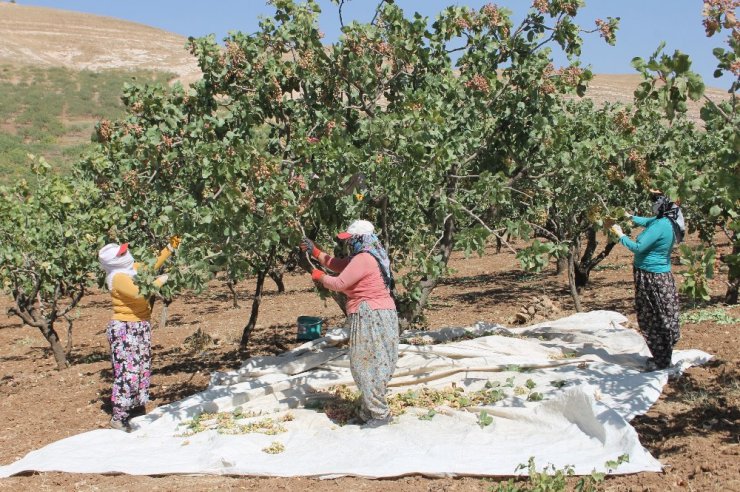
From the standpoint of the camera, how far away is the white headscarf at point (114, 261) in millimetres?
6203

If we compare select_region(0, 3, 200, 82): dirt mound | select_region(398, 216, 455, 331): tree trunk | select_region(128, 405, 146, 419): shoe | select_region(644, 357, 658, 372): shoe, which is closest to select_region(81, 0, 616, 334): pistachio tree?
select_region(398, 216, 455, 331): tree trunk

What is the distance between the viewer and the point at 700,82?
3.96m

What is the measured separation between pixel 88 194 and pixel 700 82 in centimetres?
687

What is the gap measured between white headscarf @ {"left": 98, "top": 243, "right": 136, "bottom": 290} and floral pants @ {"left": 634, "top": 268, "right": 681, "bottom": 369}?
4679 mm

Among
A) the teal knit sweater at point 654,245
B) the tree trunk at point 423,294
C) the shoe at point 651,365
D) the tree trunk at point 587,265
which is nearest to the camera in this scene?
the teal knit sweater at point 654,245

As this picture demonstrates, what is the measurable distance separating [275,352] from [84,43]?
241 feet

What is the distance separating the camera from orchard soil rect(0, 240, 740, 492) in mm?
4609

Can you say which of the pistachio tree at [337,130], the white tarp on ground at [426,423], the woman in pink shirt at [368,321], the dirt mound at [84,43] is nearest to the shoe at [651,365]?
the white tarp on ground at [426,423]

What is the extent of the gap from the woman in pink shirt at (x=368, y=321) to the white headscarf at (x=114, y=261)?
1.85 metres

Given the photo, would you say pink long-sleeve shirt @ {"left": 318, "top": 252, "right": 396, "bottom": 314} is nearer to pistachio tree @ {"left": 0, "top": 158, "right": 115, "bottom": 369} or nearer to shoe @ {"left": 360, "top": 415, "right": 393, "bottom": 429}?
shoe @ {"left": 360, "top": 415, "right": 393, "bottom": 429}

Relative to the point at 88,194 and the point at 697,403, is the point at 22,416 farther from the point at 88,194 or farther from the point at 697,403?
the point at 697,403

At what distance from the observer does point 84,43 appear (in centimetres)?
7325

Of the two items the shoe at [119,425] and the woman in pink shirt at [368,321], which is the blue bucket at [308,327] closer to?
the shoe at [119,425]

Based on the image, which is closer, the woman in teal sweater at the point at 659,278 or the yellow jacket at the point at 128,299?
the yellow jacket at the point at 128,299
